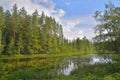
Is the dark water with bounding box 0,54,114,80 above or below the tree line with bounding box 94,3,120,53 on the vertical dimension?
below

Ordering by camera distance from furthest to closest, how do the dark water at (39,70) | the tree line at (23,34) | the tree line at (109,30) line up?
1. the tree line at (23,34)
2. the tree line at (109,30)
3. the dark water at (39,70)

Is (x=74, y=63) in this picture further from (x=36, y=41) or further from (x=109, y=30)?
(x=36, y=41)

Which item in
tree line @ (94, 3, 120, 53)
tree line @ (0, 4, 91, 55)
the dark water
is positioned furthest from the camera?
tree line @ (0, 4, 91, 55)

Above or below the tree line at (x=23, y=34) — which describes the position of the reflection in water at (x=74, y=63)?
below

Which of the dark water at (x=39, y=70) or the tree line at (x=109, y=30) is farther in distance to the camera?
the tree line at (x=109, y=30)

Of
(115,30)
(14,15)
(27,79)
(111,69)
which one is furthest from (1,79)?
(14,15)

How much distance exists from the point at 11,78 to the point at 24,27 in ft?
187

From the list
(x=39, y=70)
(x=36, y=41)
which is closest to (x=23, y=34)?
(x=36, y=41)

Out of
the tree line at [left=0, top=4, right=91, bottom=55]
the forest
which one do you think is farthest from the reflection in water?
the tree line at [left=0, top=4, right=91, bottom=55]

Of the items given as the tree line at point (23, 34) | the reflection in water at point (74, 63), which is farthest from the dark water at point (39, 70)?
the tree line at point (23, 34)

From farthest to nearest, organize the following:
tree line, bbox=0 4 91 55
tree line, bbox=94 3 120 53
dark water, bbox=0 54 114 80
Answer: tree line, bbox=0 4 91 55 → tree line, bbox=94 3 120 53 → dark water, bbox=0 54 114 80

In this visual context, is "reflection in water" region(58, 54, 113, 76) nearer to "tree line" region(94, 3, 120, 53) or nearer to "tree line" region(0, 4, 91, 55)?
"tree line" region(94, 3, 120, 53)

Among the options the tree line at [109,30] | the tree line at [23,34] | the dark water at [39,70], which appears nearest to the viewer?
the dark water at [39,70]

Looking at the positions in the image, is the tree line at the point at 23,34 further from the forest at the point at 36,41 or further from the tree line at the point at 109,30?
the tree line at the point at 109,30
